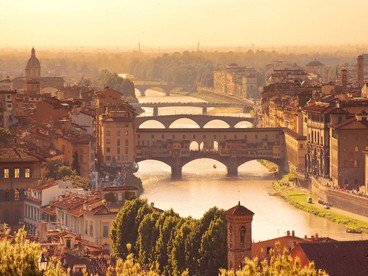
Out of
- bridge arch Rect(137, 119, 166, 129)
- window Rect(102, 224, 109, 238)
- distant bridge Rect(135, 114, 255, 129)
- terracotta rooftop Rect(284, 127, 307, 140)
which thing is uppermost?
window Rect(102, 224, 109, 238)

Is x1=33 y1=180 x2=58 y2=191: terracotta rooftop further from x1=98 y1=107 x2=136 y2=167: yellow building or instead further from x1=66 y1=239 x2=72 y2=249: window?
x1=98 y1=107 x2=136 y2=167: yellow building

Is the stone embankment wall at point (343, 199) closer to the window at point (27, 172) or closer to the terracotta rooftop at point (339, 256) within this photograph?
the window at point (27, 172)

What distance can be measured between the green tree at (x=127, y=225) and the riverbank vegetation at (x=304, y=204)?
29.2 ft

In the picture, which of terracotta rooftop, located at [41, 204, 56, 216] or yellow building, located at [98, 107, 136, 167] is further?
yellow building, located at [98, 107, 136, 167]

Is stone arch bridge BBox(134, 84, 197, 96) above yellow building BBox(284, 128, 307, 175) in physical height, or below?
below

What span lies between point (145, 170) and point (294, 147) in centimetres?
475

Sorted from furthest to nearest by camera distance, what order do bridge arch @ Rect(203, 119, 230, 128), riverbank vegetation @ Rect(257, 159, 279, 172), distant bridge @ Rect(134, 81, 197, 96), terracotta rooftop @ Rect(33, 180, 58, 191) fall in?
distant bridge @ Rect(134, 81, 197, 96)
bridge arch @ Rect(203, 119, 230, 128)
riverbank vegetation @ Rect(257, 159, 279, 172)
terracotta rooftop @ Rect(33, 180, 58, 191)

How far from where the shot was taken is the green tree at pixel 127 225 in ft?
80.8

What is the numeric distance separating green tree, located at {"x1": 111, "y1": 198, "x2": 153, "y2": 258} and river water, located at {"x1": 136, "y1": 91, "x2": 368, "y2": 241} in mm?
4725

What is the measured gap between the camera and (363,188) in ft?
130

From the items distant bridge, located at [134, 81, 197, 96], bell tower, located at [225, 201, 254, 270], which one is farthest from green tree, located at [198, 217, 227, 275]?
distant bridge, located at [134, 81, 197, 96]

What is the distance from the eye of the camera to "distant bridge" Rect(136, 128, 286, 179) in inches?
1989

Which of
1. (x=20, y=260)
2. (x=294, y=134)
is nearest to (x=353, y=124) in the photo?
(x=294, y=134)

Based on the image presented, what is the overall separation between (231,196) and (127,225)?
51.2 feet
